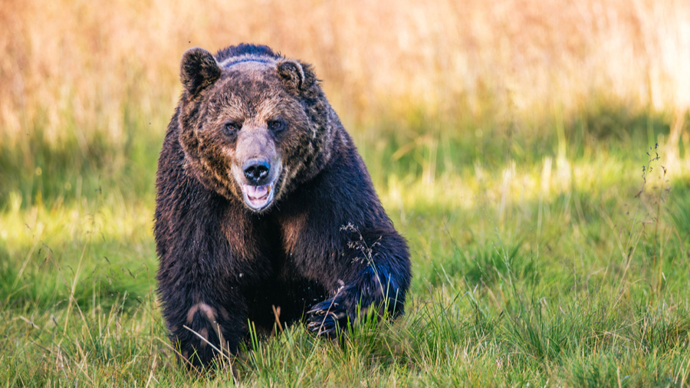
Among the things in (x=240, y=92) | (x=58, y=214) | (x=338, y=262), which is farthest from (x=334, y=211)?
(x=58, y=214)

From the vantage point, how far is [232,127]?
3512 millimetres

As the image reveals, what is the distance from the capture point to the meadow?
3266 mm

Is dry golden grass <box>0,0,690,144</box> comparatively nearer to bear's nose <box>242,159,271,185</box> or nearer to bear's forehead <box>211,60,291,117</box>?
bear's forehead <box>211,60,291,117</box>

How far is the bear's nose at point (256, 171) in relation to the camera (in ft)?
10.8

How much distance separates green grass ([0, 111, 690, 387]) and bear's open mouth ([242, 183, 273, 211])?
0.62m

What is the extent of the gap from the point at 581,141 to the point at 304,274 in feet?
14.3

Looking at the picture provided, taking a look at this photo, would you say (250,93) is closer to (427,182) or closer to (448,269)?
(448,269)

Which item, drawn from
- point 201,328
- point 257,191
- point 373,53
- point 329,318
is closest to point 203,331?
point 201,328

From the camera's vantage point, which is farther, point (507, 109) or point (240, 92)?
point (507, 109)

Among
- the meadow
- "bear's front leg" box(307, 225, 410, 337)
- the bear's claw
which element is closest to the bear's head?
"bear's front leg" box(307, 225, 410, 337)

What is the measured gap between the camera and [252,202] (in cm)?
336

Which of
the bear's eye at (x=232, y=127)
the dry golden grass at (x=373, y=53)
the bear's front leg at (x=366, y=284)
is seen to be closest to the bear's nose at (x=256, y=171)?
the bear's eye at (x=232, y=127)

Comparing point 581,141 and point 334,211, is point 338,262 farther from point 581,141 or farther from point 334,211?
point 581,141

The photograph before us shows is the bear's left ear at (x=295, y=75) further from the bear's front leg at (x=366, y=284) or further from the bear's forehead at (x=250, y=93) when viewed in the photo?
the bear's front leg at (x=366, y=284)
